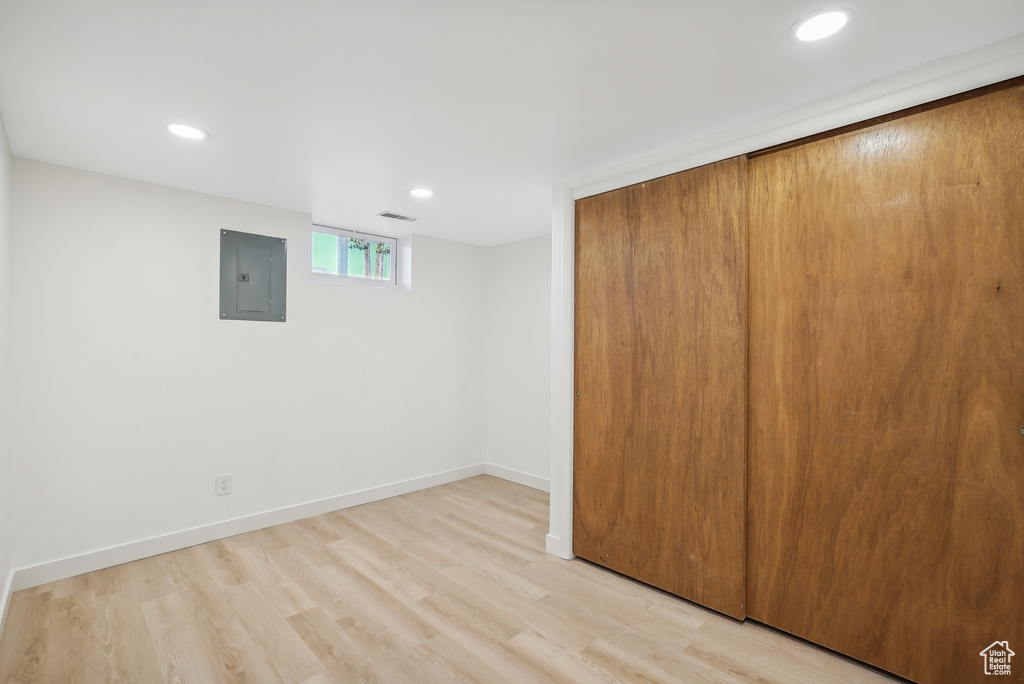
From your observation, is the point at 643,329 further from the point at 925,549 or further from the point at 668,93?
the point at 925,549

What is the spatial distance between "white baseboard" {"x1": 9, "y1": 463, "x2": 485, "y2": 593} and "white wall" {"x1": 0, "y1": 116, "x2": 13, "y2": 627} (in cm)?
16

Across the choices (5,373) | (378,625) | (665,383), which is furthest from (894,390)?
(5,373)

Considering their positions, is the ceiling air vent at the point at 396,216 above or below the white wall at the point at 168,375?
above

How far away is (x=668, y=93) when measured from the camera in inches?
75.4

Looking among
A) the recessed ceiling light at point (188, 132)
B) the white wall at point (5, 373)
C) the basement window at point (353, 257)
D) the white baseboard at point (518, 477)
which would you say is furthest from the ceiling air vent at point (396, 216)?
the white baseboard at point (518, 477)

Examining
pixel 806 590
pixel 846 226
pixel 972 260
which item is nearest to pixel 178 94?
pixel 846 226

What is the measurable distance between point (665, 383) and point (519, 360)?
221cm

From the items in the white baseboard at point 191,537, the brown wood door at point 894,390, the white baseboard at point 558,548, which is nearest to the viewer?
the brown wood door at point 894,390

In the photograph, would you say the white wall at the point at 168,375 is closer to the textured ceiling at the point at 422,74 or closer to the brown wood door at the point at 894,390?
the textured ceiling at the point at 422,74

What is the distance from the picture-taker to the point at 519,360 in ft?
14.9

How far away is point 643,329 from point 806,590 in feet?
4.45

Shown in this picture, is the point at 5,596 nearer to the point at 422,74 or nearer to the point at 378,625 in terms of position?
the point at 378,625

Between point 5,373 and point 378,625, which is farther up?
point 5,373

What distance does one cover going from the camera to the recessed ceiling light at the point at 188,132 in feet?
7.20
